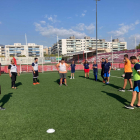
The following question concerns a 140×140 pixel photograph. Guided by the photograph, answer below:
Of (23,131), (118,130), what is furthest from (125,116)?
(23,131)

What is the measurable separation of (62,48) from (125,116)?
346ft

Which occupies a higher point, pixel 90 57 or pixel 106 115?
pixel 90 57

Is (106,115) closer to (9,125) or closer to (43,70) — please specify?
(9,125)

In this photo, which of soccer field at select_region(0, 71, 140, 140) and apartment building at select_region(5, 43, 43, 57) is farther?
apartment building at select_region(5, 43, 43, 57)

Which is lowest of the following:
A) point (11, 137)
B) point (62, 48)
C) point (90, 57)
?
point (11, 137)

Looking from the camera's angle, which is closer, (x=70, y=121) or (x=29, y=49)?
(x=70, y=121)

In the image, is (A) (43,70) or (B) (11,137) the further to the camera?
(A) (43,70)

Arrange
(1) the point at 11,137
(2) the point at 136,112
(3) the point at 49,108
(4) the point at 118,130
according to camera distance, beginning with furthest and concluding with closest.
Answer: (3) the point at 49,108, (2) the point at 136,112, (4) the point at 118,130, (1) the point at 11,137

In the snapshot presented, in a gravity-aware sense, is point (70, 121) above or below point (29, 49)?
below

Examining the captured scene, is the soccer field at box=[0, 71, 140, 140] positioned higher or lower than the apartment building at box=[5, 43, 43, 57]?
lower

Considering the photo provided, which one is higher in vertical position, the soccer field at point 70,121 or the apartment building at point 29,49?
the apartment building at point 29,49

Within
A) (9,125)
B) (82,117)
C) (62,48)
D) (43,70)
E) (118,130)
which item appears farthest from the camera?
(62,48)

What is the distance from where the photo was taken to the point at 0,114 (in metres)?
4.63

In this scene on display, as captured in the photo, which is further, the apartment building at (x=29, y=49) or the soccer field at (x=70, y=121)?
the apartment building at (x=29, y=49)
